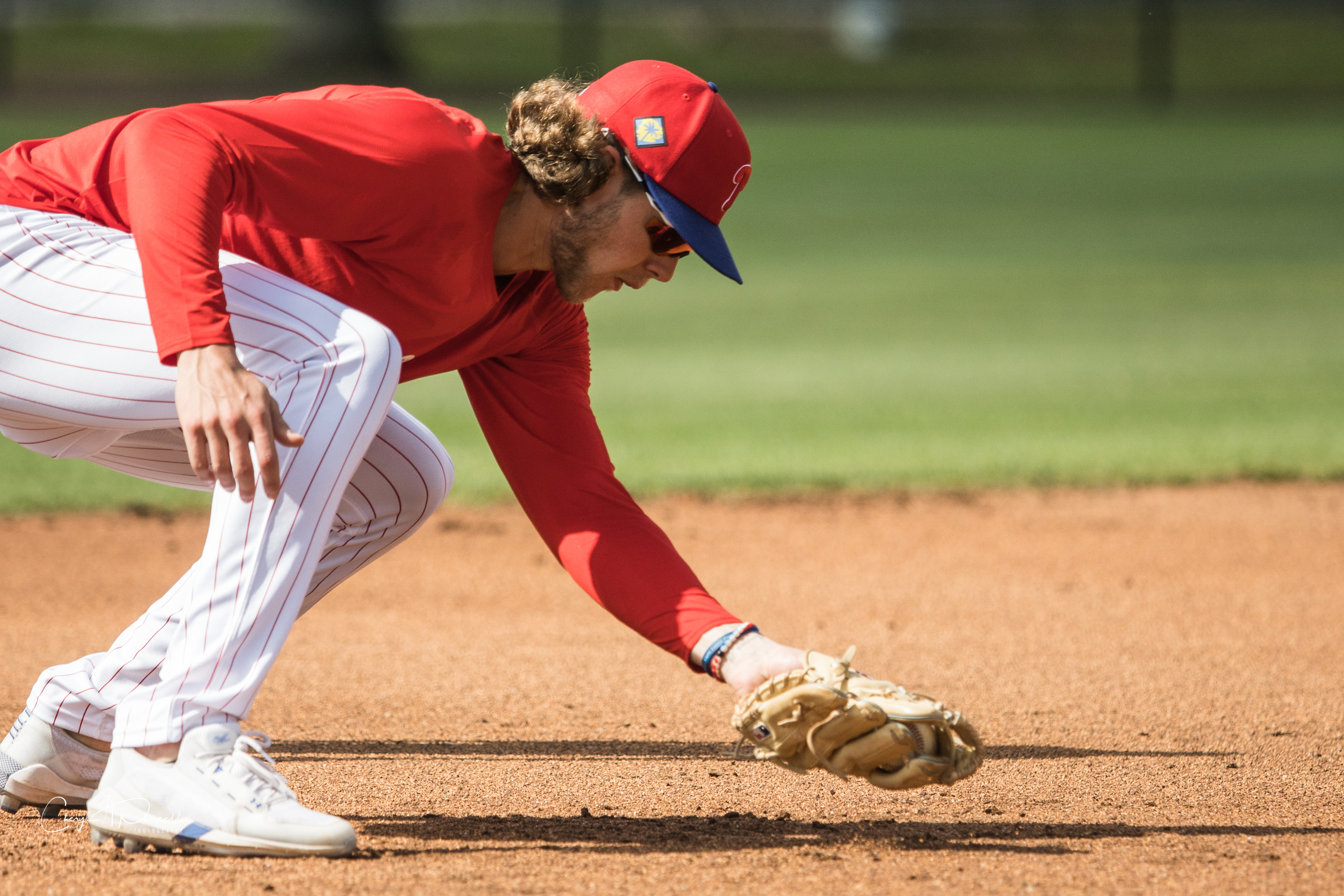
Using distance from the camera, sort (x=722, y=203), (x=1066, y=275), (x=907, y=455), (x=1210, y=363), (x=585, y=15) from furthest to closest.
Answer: (x=585, y=15) → (x=1066, y=275) → (x=1210, y=363) → (x=907, y=455) → (x=722, y=203)

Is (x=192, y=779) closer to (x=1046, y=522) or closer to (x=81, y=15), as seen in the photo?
(x=1046, y=522)

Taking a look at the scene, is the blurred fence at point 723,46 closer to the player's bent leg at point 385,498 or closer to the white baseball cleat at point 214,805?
the player's bent leg at point 385,498

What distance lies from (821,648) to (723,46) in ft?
102

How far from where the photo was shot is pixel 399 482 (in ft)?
9.41

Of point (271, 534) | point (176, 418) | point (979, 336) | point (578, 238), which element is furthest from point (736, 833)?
point (979, 336)

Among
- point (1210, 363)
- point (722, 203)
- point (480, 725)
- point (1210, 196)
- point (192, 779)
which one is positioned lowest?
point (1210, 196)

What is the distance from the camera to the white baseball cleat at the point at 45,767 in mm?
2682

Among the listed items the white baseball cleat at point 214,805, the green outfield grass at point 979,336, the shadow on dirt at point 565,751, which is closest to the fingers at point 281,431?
the white baseball cleat at point 214,805

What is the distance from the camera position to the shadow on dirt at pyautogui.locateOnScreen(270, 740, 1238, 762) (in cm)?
323

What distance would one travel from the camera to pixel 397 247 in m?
2.52

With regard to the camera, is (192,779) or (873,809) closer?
(192,779)

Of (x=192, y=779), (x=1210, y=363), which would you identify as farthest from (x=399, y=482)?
(x=1210, y=363)

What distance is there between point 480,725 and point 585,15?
30085 millimetres

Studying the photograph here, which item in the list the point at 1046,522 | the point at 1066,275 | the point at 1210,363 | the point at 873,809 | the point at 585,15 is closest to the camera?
the point at 873,809
